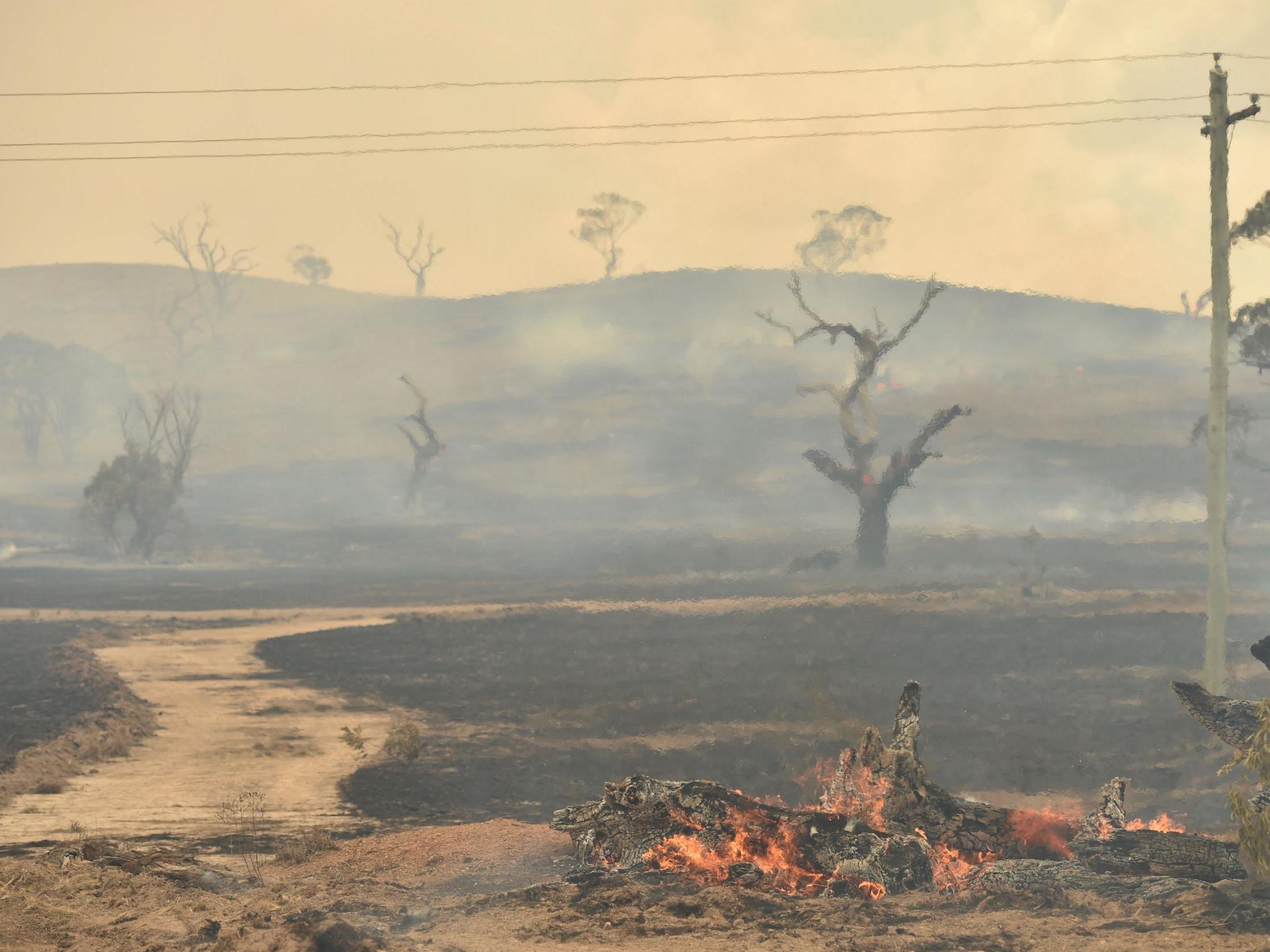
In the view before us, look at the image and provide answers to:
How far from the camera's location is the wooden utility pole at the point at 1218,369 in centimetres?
2116

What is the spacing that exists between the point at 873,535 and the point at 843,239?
92168 millimetres

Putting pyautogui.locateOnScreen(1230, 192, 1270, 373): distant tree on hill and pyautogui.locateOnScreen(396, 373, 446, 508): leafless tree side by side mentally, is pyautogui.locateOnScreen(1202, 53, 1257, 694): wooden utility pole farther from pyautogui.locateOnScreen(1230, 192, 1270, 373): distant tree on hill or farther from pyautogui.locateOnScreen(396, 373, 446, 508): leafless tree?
pyautogui.locateOnScreen(396, 373, 446, 508): leafless tree

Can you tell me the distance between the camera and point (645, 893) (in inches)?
438

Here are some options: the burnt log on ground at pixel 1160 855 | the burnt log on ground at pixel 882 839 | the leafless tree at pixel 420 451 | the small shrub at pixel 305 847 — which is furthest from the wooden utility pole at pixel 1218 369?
the leafless tree at pixel 420 451

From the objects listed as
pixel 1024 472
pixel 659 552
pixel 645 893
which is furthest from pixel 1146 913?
pixel 1024 472

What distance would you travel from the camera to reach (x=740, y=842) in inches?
464

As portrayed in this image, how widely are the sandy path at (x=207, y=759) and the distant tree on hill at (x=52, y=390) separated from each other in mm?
96855

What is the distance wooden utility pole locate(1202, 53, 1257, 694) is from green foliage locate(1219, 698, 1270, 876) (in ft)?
39.3

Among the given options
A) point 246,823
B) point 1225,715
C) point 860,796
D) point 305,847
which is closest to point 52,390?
point 246,823

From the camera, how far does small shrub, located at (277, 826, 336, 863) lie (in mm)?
13820

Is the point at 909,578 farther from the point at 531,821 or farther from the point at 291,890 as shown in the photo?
the point at 291,890

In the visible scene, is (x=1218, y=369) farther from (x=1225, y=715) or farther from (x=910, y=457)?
(x=910, y=457)

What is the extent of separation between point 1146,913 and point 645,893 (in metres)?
4.20

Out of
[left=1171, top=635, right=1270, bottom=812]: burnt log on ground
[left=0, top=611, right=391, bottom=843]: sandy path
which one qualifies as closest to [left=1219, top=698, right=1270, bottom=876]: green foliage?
[left=1171, top=635, right=1270, bottom=812]: burnt log on ground
